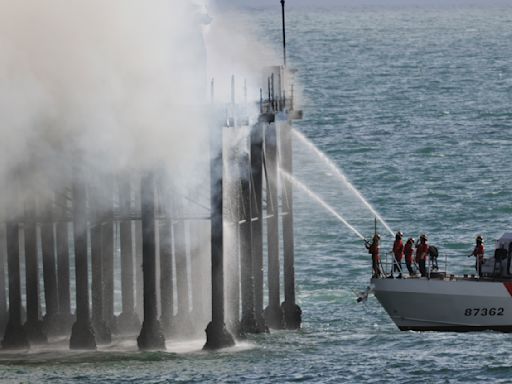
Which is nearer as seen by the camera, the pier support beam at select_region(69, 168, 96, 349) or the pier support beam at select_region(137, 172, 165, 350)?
the pier support beam at select_region(137, 172, 165, 350)

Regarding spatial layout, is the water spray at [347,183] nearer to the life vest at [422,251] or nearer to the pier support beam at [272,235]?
the pier support beam at [272,235]

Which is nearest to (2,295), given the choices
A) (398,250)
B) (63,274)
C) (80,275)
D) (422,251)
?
(63,274)

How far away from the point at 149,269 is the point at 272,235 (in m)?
6.58

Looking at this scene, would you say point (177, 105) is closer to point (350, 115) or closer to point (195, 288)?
point (195, 288)

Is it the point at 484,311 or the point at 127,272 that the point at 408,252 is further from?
the point at 127,272

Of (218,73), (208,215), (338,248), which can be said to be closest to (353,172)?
(338,248)

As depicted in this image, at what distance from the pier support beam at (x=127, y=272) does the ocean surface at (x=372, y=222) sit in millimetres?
1217

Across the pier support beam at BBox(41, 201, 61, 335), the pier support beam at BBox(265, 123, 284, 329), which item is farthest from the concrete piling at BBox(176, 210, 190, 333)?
the pier support beam at BBox(41, 201, 61, 335)

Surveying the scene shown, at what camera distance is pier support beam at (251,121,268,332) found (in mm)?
68375

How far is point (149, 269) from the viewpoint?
215 feet

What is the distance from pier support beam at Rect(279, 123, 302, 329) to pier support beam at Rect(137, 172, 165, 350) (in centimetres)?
600

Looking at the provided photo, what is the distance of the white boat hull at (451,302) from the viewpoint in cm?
6875

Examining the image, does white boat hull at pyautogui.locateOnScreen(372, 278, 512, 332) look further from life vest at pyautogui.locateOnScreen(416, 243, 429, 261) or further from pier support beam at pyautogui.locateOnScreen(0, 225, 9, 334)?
pier support beam at pyautogui.locateOnScreen(0, 225, 9, 334)

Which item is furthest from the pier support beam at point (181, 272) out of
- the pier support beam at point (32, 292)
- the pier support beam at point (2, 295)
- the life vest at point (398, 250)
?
the life vest at point (398, 250)
